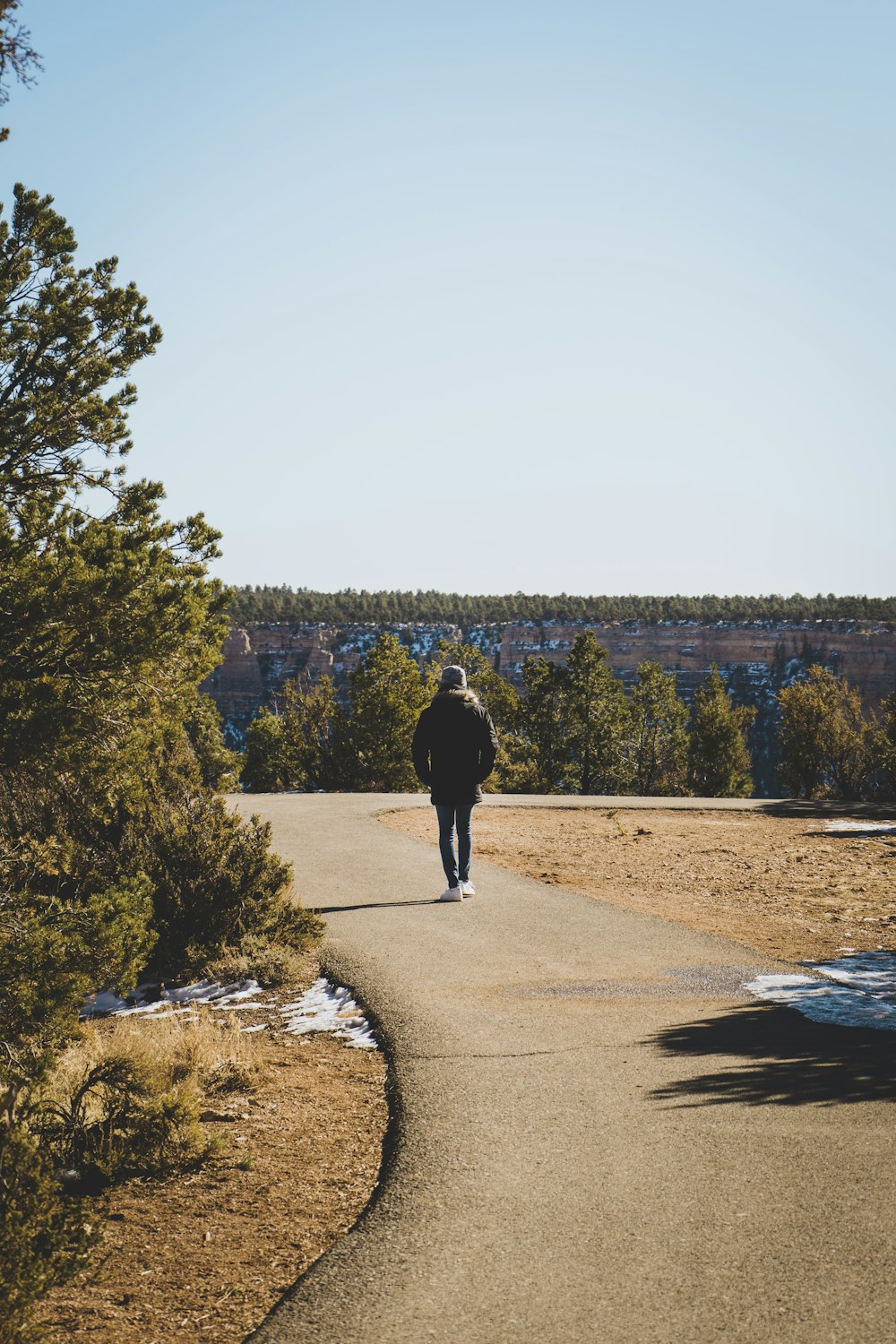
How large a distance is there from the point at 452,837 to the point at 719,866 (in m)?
4.80

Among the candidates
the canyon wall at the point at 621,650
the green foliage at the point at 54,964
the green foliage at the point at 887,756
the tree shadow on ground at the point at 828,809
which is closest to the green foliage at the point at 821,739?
the green foliage at the point at 887,756

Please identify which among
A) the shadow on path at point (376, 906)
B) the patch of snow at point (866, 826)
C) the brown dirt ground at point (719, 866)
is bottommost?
the patch of snow at point (866, 826)

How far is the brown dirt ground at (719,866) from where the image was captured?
9.21m

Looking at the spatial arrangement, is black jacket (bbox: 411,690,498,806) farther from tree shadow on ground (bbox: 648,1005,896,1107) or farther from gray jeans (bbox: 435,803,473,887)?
tree shadow on ground (bbox: 648,1005,896,1107)

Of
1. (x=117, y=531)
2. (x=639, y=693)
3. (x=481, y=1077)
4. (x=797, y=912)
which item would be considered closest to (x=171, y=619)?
(x=117, y=531)

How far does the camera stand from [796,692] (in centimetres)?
3803

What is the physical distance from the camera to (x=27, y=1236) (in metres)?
2.78

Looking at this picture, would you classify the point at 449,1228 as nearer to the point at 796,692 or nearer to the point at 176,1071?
the point at 176,1071

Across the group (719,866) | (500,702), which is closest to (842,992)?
(719,866)

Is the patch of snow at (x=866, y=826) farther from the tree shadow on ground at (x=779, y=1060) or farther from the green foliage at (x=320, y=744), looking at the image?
the green foliage at (x=320, y=744)

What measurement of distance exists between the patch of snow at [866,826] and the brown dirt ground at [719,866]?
27 cm

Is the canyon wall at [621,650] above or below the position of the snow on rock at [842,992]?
above

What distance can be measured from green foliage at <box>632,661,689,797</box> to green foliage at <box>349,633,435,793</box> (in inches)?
757

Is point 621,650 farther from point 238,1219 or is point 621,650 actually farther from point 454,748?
point 238,1219
